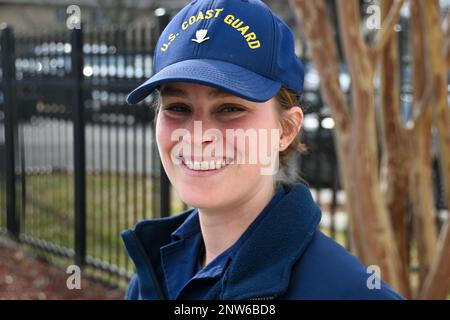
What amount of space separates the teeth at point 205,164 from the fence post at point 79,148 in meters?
4.44

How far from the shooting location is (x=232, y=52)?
158 centimetres

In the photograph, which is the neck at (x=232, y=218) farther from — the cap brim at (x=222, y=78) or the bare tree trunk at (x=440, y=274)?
the bare tree trunk at (x=440, y=274)

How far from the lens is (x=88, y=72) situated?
19.0 ft

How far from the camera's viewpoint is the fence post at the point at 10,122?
7281 mm

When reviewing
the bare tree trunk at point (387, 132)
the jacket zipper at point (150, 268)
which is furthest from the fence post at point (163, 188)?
the jacket zipper at point (150, 268)

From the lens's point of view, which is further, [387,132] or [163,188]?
[163,188]

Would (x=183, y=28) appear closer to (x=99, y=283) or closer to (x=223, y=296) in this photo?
(x=223, y=296)

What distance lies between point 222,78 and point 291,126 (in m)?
0.30

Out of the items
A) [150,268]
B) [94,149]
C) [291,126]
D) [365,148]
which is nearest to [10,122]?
[94,149]

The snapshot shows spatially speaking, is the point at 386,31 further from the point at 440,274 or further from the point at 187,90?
the point at 187,90

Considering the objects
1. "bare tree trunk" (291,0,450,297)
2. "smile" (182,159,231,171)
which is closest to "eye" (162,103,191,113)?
"smile" (182,159,231,171)

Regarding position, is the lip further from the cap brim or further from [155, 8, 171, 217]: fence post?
[155, 8, 171, 217]: fence post

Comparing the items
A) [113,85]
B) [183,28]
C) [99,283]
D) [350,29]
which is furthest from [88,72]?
[183,28]

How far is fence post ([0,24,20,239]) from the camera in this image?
7.28m
